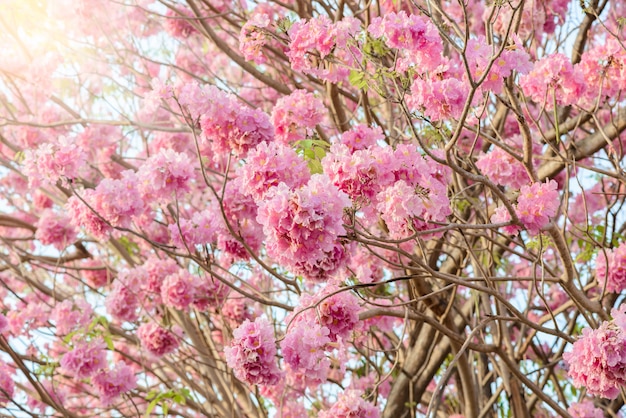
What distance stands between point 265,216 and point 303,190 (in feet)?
0.46

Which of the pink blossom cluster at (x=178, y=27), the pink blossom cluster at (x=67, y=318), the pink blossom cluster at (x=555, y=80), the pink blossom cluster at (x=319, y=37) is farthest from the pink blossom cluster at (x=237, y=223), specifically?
the pink blossom cluster at (x=178, y=27)

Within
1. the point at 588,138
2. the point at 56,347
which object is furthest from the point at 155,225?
the point at 588,138

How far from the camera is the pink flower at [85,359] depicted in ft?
13.1

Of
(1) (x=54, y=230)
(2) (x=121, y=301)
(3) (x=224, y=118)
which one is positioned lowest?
(3) (x=224, y=118)

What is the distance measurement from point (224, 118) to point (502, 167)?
1363 mm

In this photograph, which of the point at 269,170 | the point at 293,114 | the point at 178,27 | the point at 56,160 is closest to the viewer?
the point at 269,170

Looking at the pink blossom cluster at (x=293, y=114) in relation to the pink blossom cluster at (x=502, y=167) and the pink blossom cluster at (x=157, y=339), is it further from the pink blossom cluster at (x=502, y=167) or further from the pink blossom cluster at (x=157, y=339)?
the pink blossom cluster at (x=157, y=339)

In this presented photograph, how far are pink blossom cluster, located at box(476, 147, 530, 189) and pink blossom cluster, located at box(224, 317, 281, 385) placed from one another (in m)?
1.42

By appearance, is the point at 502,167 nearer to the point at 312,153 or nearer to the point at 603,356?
the point at 312,153

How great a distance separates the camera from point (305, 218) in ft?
6.92

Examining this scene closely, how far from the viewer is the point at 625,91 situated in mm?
3389

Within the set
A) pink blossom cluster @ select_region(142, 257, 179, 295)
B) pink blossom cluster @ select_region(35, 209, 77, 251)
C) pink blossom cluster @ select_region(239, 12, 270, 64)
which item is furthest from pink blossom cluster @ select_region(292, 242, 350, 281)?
pink blossom cluster @ select_region(35, 209, 77, 251)

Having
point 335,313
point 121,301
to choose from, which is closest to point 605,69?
point 335,313

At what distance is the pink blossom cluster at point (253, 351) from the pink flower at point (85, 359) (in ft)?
5.80
